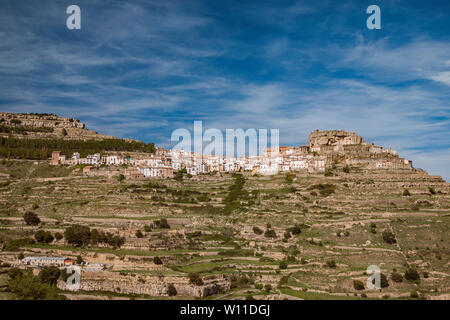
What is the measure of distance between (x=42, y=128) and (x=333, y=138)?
49996 mm

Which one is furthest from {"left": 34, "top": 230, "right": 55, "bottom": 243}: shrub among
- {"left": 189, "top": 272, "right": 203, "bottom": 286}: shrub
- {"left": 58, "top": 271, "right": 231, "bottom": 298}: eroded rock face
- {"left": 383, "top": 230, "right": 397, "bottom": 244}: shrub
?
{"left": 383, "top": 230, "right": 397, "bottom": 244}: shrub

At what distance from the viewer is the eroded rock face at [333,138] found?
63.2 metres

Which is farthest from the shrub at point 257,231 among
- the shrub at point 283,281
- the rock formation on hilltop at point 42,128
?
the rock formation on hilltop at point 42,128

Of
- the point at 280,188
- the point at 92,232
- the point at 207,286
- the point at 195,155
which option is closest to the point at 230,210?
the point at 280,188

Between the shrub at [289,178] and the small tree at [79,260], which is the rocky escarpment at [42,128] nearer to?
the shrub at [289,178]

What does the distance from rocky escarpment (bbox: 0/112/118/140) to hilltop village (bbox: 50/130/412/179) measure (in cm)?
1311

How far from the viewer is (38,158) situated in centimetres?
6250

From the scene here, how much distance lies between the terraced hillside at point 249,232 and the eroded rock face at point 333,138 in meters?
12.9

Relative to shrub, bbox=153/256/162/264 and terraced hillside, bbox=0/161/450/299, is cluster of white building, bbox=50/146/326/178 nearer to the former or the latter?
terraced hillside, bbox=0/161/450/299

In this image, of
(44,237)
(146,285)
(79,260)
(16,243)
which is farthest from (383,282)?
(16,243)

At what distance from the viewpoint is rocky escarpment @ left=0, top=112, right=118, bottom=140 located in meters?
72.8

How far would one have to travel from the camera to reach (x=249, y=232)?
37938 mm
